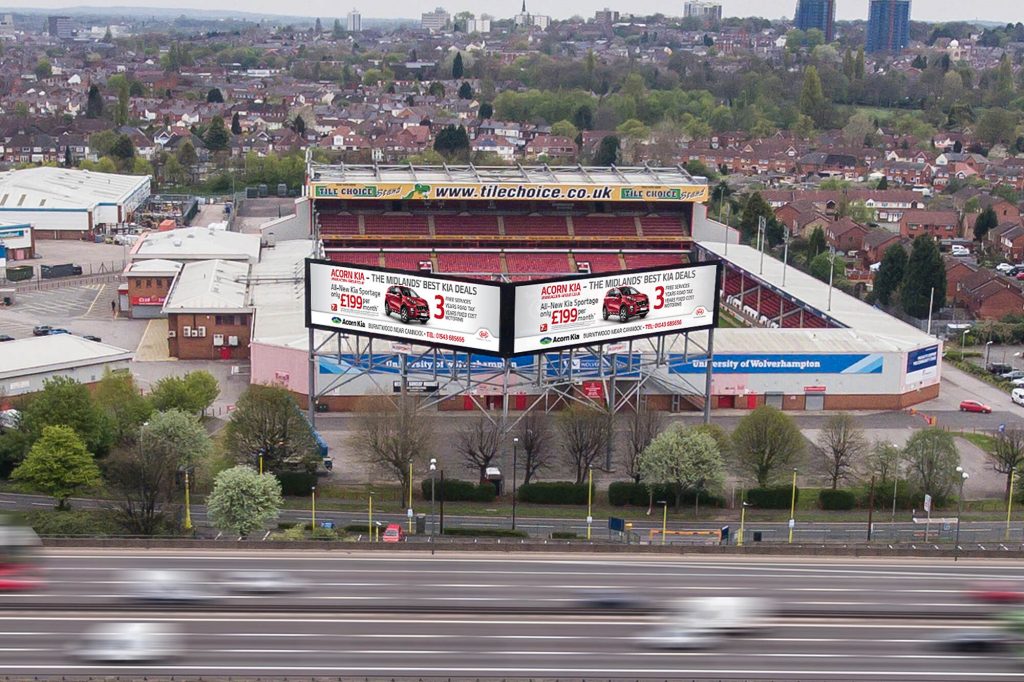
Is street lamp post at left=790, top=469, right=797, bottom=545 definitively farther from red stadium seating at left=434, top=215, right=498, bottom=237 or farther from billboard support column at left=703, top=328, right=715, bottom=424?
red stadium seating at left=434, top=215, right=498, bottom=237

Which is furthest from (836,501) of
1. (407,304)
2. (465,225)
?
(465,225)

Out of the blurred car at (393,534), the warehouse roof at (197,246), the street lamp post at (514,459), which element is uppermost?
the warehouse roof at (197,246)

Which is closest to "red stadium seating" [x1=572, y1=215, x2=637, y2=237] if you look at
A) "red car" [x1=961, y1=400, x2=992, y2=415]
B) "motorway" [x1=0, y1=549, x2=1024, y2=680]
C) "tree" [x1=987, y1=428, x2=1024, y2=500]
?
"red car" [x1=961, y1=400, x2=992, y2=415]

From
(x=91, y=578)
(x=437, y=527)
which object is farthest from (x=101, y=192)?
(x=91, y=578)

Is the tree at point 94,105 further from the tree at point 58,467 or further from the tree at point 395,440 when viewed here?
the tree at point 58,467

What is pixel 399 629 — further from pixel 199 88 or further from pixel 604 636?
pixel 199 88

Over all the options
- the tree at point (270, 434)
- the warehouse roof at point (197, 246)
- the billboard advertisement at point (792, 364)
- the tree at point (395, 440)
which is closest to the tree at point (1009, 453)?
the billboard advertisement at point (792, 364)

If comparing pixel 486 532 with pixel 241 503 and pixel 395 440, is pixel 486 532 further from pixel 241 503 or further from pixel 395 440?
pixel 241 503
